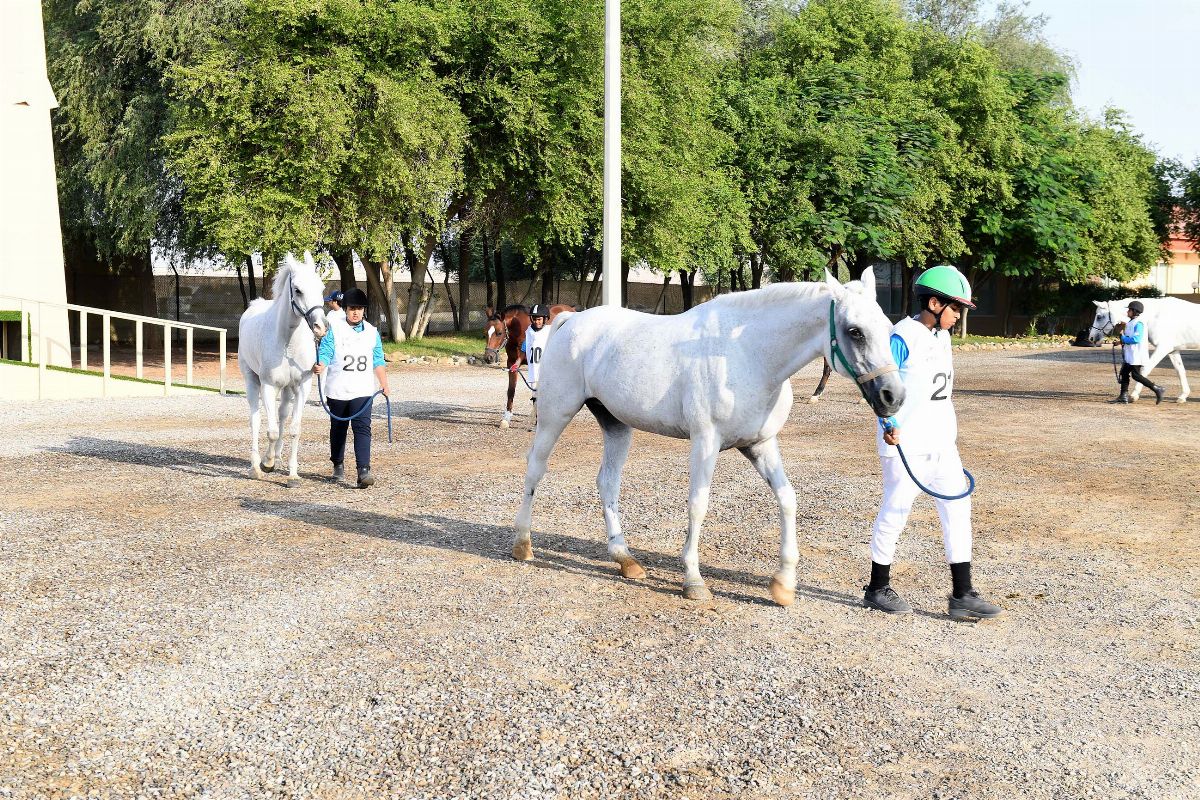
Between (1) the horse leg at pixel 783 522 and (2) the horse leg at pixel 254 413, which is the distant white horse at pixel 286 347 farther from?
(1) the horse leg at pixel 783 522

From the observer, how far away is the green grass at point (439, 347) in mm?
30434

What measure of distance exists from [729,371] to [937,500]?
1.43m

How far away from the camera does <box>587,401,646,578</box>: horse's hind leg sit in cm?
733

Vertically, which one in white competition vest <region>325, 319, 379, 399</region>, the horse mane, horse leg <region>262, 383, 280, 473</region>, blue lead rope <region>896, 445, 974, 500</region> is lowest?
horse leg <region>262, 383, 280, 473</region>

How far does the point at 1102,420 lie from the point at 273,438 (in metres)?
12.5

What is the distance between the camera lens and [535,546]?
8266 mm

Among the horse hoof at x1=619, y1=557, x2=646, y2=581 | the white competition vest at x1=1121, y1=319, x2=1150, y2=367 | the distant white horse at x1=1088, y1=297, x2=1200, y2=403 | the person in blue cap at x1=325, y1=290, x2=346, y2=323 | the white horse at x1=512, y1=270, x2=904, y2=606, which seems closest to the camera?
the white horse at x1=512, y1=270, x2=904, y2=606

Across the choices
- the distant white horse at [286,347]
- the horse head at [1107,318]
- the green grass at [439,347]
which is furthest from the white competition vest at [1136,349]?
the green grass at [439,347]

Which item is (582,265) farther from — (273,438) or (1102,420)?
→ (273,438)

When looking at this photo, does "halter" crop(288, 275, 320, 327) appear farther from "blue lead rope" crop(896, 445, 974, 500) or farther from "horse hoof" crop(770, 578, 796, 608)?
"blue lead rope" crop(896, 445, 974, 500)

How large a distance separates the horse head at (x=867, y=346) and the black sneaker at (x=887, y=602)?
3.95 feet

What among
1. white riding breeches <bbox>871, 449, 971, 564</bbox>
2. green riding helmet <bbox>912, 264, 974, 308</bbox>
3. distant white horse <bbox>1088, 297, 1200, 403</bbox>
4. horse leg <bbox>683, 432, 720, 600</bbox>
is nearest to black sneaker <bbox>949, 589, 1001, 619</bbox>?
white riding breeches <bbox>871, 449, 971, 564</bbox>

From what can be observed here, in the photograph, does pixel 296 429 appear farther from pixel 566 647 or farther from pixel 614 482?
pixel 566 647

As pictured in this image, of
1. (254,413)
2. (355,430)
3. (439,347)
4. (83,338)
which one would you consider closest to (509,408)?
(254,413)
